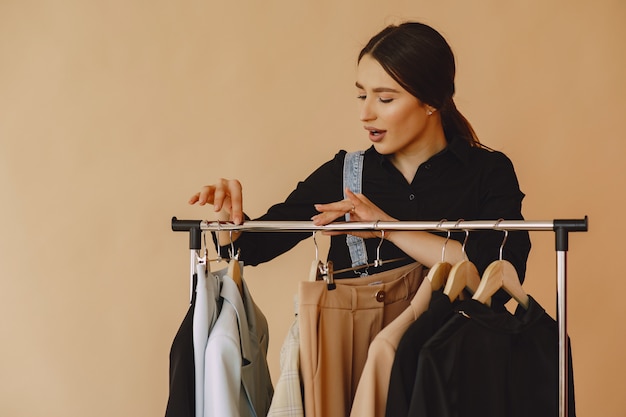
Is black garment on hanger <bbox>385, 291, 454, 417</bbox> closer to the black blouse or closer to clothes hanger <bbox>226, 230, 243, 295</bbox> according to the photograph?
clothes hanger <bbox>226, 230, 243, 295</bbox>

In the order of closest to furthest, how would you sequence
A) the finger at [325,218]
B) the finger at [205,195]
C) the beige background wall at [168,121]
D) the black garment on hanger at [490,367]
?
the black garment on hanger at [490,367] → the finger at [325,218] → the finger at [205,195] → the beige background wall at [168,121]

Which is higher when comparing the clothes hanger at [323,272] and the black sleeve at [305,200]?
the black sleeve at [305,200]

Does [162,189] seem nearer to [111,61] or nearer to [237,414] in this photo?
[111,61]

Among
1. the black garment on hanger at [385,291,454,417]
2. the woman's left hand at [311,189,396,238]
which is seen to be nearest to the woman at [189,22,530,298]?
the woman's left hand at [311,189,396,238]

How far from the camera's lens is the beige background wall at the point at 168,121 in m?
3.62

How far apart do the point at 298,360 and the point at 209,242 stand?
1877 millimetres

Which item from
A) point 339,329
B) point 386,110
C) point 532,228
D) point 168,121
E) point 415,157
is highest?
point 168,121

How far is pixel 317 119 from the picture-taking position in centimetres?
366

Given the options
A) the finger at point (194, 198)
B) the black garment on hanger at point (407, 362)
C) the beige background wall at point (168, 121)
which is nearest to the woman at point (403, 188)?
the finger at point (194, 198)

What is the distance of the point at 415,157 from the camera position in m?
2.39

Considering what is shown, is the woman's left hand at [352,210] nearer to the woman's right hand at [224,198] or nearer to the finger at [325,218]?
the finger at [325,218]

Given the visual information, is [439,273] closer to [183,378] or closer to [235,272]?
[235,272]

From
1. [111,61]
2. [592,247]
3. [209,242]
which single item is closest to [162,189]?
[209,242]

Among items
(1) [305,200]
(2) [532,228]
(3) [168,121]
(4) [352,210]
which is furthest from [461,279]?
(3) [168,121]
